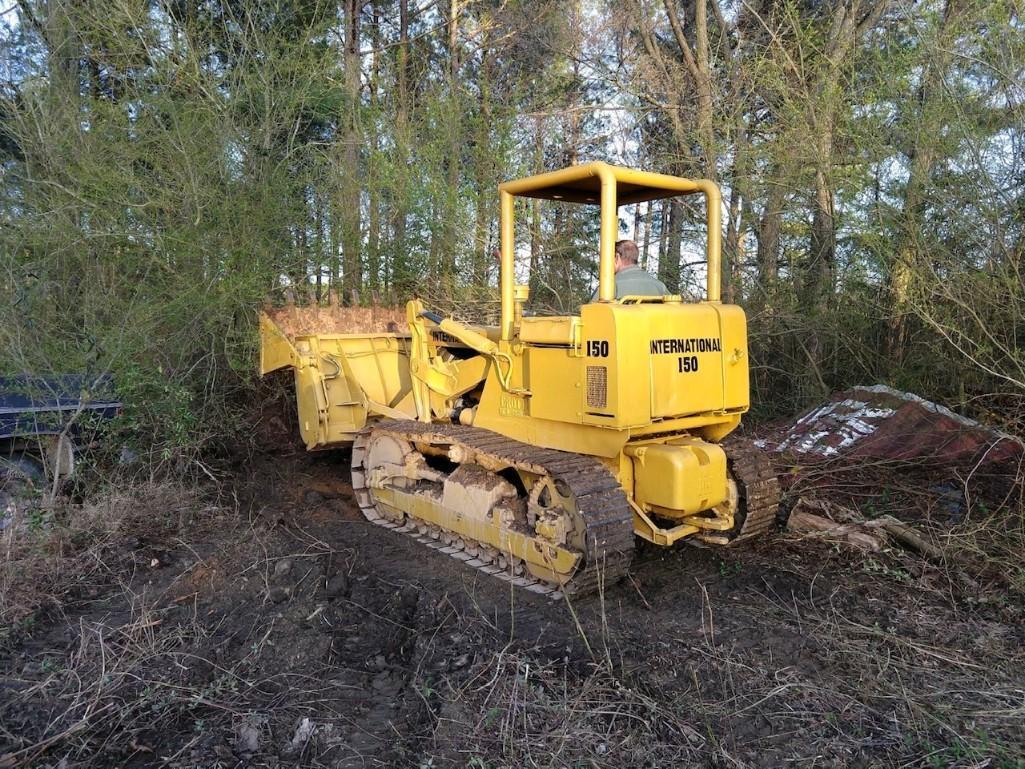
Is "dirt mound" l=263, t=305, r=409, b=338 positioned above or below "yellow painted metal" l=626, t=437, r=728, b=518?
above

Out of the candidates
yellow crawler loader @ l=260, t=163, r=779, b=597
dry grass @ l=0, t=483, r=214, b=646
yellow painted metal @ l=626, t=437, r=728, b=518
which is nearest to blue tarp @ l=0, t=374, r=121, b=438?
dry grass @ l=0, t=483, r=214, b=646

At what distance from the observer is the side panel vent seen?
4.11m

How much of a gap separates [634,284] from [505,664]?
2334 mm

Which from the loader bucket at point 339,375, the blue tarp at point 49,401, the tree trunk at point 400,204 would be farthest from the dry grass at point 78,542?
the tree trunk at point 400,204

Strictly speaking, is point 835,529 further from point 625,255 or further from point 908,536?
point 625,255

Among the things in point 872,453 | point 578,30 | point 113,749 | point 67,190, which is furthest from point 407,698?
point 578,30

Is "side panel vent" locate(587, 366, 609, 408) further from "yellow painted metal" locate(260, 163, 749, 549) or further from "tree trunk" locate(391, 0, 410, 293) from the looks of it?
"tree trunk" locate(391, 0, 410, 293)

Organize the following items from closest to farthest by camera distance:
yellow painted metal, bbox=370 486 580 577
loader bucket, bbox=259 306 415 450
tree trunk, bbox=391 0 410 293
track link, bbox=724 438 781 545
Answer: yellow painted metal, bbox=370 486 580 577 → track link, bbox=724 438 781 545 → loader bucket, bbox=259 306 415 450 → tree trunk, bbox=391 0 410 293

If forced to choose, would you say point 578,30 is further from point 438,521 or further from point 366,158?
point 438,521

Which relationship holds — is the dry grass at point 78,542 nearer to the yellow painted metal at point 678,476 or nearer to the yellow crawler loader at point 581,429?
the yellow crawler loader at point 581,429

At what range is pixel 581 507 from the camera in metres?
4.08

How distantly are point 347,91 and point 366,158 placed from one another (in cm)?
89

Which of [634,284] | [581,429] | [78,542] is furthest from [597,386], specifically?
A: [78,542]

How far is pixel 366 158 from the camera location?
974 centimetres
